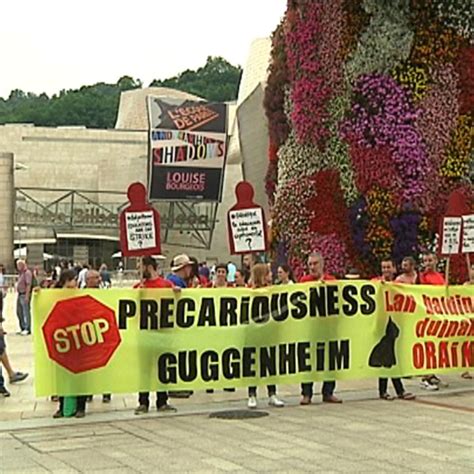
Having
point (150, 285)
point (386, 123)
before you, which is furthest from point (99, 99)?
point (150, 285)

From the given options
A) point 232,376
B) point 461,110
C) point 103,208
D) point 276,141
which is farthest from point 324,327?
point 103,208

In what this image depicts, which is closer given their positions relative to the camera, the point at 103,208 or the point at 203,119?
the point at 203,119

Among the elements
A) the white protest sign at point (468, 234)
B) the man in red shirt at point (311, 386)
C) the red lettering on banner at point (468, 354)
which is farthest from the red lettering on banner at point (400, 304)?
the white protest sign at point (468, 234)

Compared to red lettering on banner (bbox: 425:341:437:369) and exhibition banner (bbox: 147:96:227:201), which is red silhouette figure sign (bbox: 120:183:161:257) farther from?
exhibition banner (bbox: 147:96:227:201)

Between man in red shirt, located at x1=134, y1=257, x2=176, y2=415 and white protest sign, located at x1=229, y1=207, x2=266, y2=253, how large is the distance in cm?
101

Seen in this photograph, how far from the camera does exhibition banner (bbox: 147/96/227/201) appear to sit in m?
53.7

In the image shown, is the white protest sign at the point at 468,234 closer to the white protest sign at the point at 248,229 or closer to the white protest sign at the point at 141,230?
the white protest sign at the point at 248,229

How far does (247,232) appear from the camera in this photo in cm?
1188

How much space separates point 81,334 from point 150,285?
1001 mm

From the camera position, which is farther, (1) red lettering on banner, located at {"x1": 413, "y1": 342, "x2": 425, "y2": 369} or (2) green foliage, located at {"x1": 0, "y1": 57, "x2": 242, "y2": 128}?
(2) green foliage, located at {"x1": 0, "y1": 57, "x2": 242, "y2": 128}

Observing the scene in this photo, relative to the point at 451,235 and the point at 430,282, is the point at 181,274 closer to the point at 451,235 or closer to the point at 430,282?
the point at 430,282

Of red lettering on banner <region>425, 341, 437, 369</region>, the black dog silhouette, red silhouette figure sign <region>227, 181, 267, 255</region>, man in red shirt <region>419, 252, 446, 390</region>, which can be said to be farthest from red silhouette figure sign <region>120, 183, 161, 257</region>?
man in red shirt <region>419, 252, 446, 390</region>

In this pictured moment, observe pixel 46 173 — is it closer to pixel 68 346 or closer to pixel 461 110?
pixel 461 110

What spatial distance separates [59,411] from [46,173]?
80.8 m
